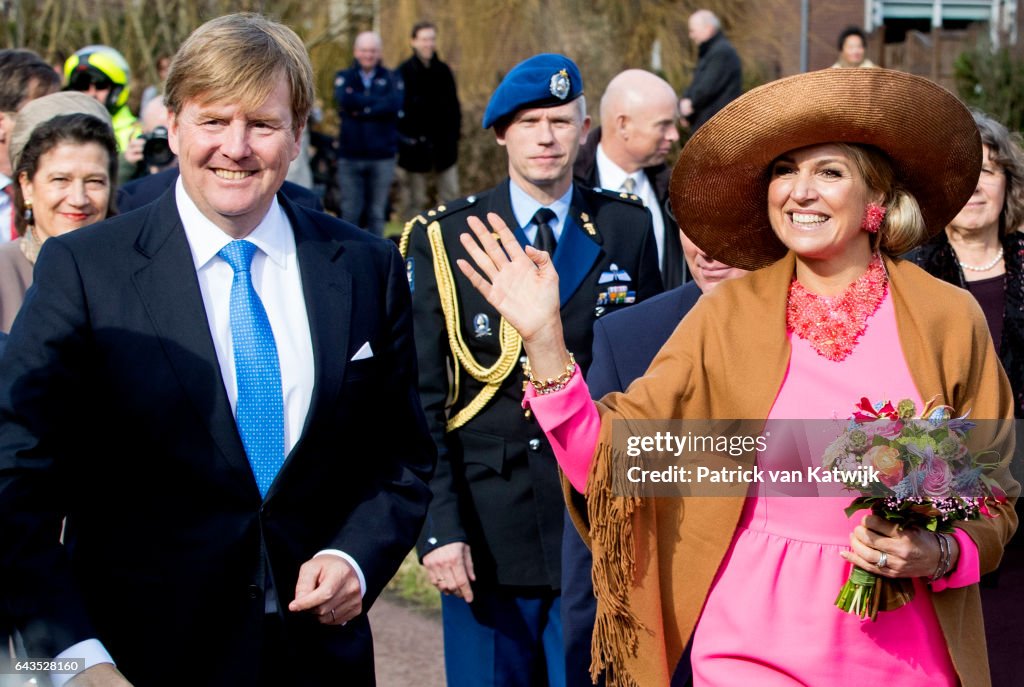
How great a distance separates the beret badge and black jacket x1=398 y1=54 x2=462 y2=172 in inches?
382

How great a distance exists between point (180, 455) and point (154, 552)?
223 millimetres

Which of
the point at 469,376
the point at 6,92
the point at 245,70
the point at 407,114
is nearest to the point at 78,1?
the point at 407,114

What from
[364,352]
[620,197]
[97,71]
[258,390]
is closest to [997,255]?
[620,197]

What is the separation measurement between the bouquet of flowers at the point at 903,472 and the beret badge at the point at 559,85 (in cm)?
214

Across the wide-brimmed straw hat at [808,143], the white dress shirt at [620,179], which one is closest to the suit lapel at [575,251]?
the wide-brimmed straw hat at [808,143]

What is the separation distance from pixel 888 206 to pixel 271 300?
1.48m

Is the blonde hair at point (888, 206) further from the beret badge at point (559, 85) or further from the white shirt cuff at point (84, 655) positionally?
the white shirt cuff at point (84, 655)

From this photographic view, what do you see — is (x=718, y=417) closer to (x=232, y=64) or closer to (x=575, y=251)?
(x=232, y=64)

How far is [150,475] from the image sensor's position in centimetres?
302

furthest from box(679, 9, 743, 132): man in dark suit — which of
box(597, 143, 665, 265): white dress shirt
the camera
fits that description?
the camera

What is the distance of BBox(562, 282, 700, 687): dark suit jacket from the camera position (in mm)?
4012

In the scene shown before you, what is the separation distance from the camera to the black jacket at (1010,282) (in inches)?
184

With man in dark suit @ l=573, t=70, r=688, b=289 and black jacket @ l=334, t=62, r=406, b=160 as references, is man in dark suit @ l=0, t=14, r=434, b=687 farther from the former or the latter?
black jacket @ l=334, t=62, r=406, b=160

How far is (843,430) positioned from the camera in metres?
3.04
